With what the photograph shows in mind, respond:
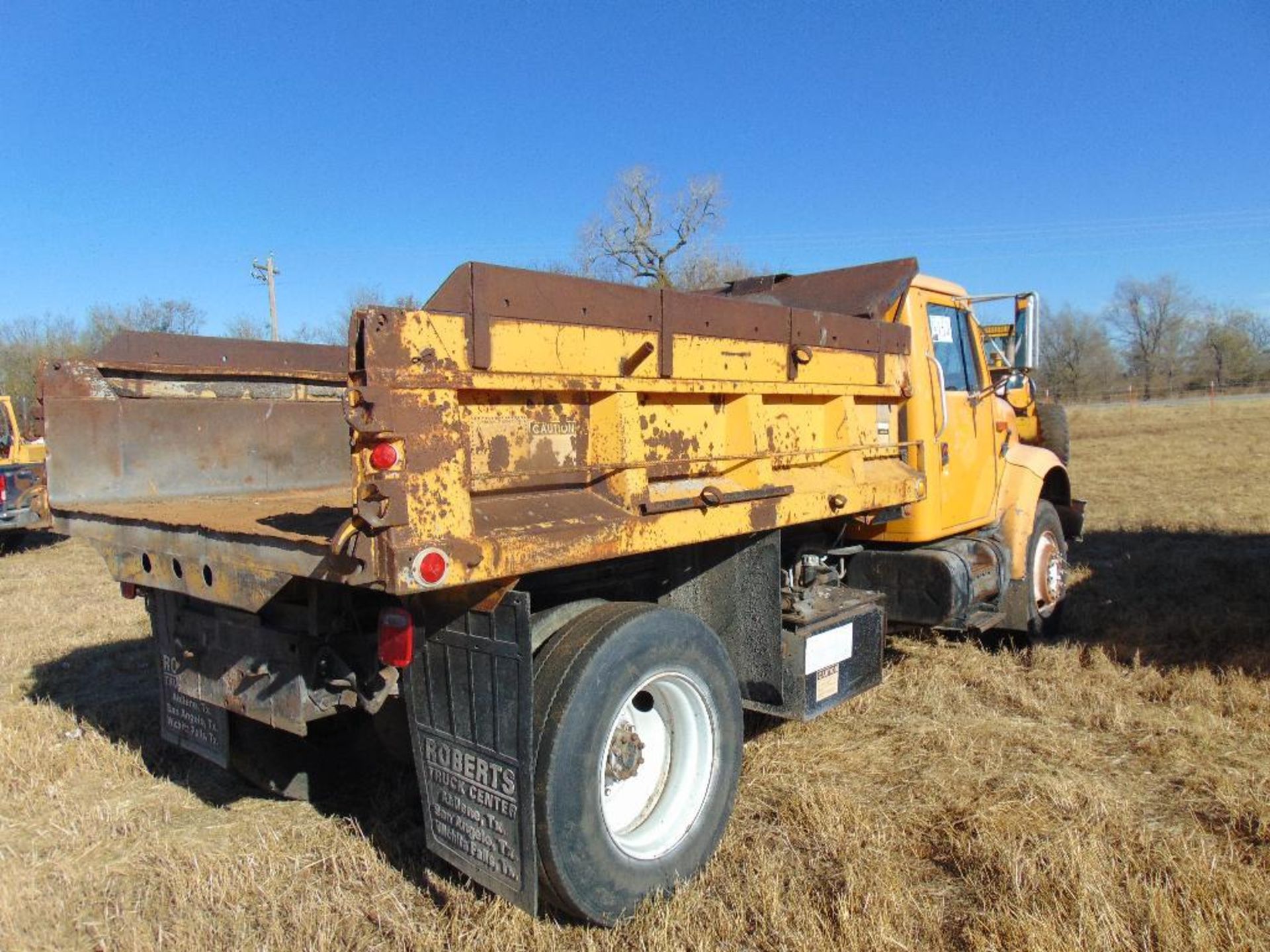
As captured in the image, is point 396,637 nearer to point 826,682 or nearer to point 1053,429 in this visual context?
point 826,682

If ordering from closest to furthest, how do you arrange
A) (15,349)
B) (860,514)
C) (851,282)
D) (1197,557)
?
(860,514)
(851,282)
(1197,557)
(15,349)

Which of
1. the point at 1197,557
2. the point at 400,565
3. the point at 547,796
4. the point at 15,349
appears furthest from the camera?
the point at 15,349

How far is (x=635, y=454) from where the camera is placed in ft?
10.1

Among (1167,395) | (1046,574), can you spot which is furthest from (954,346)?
(1167,395)

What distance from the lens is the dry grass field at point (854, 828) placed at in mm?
2887

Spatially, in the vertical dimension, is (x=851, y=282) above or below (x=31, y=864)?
above

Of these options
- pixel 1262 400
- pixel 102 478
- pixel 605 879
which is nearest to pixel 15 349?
pixel 102 478

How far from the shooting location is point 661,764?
11.0ft

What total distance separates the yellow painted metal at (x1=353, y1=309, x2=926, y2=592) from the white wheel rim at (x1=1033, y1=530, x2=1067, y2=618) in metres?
2.38

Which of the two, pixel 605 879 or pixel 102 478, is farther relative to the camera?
pixel 102 478

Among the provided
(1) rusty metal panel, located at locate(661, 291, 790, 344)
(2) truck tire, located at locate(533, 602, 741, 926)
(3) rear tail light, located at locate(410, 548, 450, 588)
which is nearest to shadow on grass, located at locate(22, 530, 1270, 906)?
(2) truck tire, located at locate(533, 602, 741, 926)

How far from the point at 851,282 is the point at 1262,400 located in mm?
39364

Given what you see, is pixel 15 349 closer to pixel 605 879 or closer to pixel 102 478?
pixel 102 478

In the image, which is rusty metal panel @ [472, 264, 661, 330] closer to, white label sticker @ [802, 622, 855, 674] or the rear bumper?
white label sticker @ [802, 622, 855, 674]
